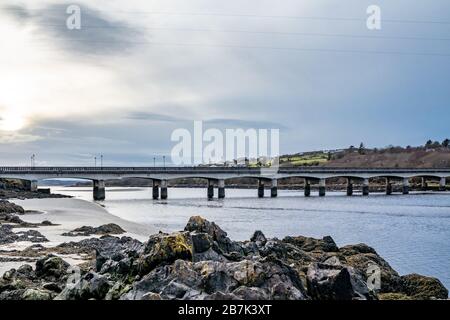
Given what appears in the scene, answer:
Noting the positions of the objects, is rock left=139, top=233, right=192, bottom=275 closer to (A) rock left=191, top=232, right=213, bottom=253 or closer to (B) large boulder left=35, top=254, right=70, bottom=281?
(A) rock left=191, top=232, right=213, bottom=253

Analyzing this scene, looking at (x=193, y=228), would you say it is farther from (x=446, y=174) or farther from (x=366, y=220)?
(x=446, y=174)

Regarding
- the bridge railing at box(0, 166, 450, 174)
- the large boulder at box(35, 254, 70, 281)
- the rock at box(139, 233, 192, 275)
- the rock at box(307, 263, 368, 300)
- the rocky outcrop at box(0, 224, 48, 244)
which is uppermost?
the bridge railing at box(0, 166, 450, 174)

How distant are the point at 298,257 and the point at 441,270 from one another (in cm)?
1007

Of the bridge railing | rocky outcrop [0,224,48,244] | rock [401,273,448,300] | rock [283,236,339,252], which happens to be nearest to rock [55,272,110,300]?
rock [401,273,448,300]

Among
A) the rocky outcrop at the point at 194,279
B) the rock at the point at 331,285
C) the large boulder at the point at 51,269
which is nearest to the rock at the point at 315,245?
the rocky outcrop at the point at 194,279

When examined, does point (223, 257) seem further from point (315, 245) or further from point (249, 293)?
point (315, 245)

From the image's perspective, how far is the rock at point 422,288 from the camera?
58.4ft

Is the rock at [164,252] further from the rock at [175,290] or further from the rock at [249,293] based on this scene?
the rock at [249,293]

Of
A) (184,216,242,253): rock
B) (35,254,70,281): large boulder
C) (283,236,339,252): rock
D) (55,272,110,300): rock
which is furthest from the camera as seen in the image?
(283,236,339,252): rock

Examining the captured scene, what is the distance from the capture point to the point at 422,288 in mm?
18219

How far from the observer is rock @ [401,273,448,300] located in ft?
58.4

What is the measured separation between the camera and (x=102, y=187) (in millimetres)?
104875

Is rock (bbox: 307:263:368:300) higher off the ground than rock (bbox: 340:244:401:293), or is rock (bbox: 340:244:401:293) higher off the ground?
rock (bbox: 307:263:368:300)
